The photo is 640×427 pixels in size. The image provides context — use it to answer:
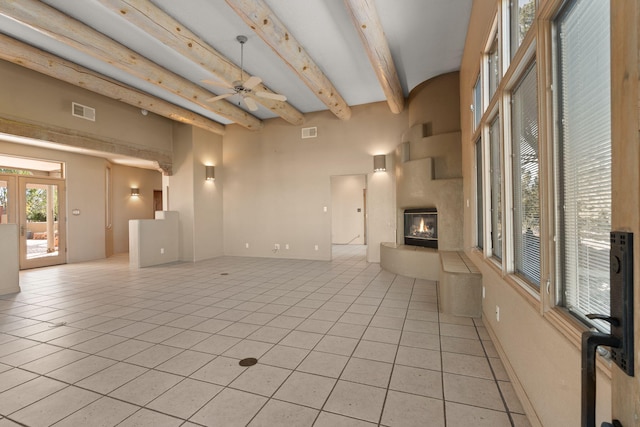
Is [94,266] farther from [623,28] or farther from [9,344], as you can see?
[623,28]

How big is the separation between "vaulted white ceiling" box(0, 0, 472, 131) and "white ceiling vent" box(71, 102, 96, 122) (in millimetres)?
1278

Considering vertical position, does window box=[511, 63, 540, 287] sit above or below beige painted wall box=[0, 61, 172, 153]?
below

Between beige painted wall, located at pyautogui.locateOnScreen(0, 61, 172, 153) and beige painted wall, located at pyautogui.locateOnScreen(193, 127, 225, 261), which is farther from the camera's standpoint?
beige painted wall, located at pyautogui.locateOnScreen(193, 127, 225, 261)

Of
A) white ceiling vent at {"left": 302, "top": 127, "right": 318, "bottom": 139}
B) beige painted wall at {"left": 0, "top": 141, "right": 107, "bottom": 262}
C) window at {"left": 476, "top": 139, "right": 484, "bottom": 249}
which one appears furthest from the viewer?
white ceiling vent at {"left": 302, "top": 127, "right": 318, "bottom": 139}

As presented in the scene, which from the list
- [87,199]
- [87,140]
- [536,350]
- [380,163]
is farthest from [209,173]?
[536,350]

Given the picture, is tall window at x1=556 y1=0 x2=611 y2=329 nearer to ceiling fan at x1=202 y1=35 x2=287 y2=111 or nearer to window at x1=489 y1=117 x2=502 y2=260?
window at x1=489 y1=117 x2=502 y2=260

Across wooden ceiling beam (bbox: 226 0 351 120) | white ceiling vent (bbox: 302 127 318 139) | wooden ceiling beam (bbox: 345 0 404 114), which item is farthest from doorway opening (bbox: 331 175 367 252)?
wooden ceiling beam (bbox: 345 0 404 114)

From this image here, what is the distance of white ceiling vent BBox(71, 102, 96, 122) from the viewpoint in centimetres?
598

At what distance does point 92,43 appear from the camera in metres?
4.00

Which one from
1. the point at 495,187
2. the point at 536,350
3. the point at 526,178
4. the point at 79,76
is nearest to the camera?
the point at 536,350

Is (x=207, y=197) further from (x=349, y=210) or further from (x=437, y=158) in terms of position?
(x=437, y=158)

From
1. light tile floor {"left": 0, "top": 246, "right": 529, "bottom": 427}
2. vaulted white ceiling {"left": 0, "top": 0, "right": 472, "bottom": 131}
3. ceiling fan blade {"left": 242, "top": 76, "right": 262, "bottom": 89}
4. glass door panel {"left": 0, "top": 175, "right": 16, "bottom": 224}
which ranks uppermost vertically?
vaulted white ceiling {"left": 0, "top": 0, "right": 472, "bottom": 131}

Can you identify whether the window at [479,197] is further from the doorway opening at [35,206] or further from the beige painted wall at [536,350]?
the doorway opening at [35,206]

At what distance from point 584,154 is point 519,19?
1453 mm
